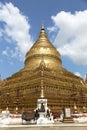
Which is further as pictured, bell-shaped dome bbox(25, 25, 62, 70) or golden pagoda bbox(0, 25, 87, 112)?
bell-shaped dome bbox(25, 25, 62, 70)

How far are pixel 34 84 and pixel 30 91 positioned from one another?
4.65 feet

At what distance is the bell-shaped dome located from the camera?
56438 millimetres

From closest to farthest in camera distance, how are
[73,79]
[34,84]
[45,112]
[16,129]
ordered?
[16,129], [45,112], [34,84], [73,79]

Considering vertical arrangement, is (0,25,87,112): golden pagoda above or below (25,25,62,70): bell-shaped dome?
below

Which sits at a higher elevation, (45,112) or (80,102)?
(80,102)

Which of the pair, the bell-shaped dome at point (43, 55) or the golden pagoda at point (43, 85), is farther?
the bell-shaped dome at point (43, 55)

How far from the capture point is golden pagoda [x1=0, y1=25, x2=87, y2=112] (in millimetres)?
43625

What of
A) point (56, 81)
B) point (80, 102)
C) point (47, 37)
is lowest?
point (80, 102)

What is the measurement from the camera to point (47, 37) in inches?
2462

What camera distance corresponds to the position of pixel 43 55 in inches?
2251

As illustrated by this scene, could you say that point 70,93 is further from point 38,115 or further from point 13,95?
point 38,115

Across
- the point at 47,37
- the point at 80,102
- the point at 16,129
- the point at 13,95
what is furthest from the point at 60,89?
the point at 16,129

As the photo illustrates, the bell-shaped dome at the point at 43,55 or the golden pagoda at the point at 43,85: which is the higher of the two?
the bell-shaped dome at the point at 43,55

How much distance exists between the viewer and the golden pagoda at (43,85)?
4362 centimetres
